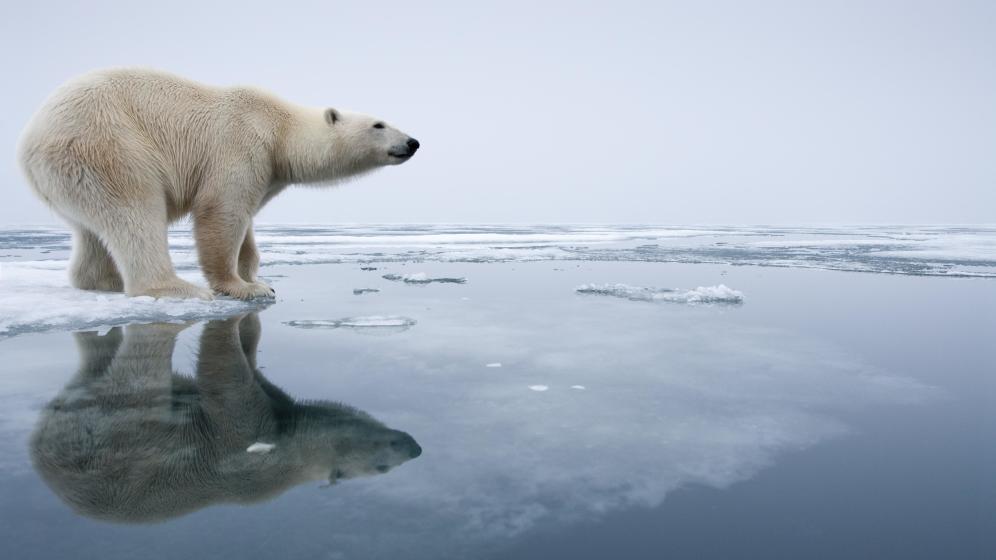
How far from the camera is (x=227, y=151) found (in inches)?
189

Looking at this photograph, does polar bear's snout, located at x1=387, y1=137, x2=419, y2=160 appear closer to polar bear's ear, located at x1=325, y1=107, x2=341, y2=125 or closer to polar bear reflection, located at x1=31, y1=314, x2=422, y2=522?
polar bear's ear, located at x1=325, y1=107, x2=341, y2=125

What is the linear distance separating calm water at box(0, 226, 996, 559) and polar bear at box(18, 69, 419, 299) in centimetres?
86

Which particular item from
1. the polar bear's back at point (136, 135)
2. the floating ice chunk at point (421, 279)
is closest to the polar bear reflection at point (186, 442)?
the polar bear's back at point (136, 135)

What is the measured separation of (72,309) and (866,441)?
4.55 meters

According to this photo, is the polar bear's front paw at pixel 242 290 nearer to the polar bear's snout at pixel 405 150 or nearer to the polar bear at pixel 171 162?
the polar bear at pixel 171 162

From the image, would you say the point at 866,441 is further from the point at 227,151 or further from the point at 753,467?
the point at 227,151

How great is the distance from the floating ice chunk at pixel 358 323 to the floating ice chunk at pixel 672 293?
2321mm

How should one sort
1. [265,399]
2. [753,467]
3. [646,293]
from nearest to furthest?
1. [753,467]
2. [265,399]
3. [646,293]

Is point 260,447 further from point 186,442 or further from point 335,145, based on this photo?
point 335,145

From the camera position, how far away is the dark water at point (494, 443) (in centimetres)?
143

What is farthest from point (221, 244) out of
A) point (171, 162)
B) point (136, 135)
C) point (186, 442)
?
point (186, 442)

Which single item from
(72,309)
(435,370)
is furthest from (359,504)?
(72,309)

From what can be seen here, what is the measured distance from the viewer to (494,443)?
6.67 feet

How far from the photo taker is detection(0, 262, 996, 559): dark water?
143cm
